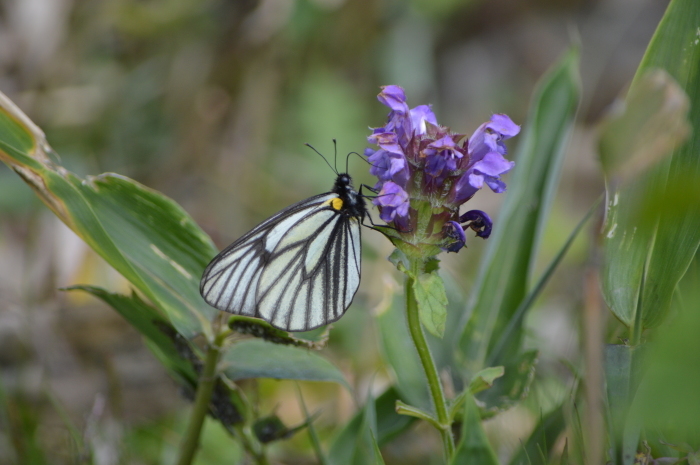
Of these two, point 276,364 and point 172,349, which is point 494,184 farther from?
point 172,349

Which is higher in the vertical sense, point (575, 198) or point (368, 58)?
point (368, 58)

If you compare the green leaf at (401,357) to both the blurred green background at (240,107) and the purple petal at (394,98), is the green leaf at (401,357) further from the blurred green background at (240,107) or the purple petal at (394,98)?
the blurred green background at (240,107)

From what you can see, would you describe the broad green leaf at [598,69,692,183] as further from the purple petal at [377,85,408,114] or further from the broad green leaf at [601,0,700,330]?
the purple petal at [377,85,408,114]

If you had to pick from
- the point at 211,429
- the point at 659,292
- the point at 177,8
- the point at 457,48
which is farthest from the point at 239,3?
the point at 659,292

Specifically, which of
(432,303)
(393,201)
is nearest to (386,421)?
(432,303)

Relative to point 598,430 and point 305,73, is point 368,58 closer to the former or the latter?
point 305,73

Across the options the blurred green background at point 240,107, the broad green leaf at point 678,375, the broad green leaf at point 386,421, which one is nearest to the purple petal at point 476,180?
the broad green leaf at point 678,375

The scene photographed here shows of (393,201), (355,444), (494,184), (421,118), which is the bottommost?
(355,444)

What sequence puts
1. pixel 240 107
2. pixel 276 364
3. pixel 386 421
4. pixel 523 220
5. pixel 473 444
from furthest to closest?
pixel 240 107 < pixel 523 220 < pixel 386 421 < pixel 276 364 < pixel 473 444

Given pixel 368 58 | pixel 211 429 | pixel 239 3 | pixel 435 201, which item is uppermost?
pixel 239 3
